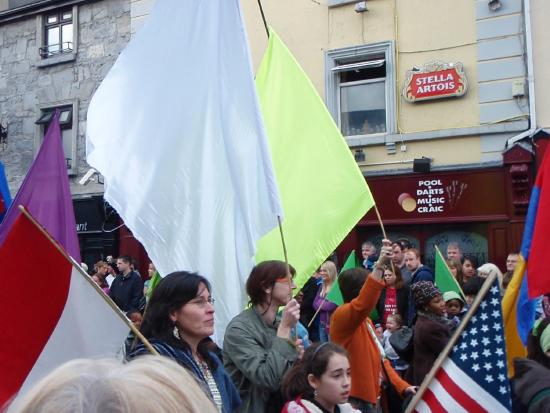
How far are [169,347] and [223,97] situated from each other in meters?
2.27

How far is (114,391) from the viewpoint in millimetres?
1152

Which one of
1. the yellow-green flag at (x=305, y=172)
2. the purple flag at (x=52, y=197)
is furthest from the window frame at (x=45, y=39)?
the purple flag at (x=52, y=197)

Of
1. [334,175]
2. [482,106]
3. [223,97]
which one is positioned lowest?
[334,175]

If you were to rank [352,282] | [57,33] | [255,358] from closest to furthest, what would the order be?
[255,358] → [352,282] → [57,33]

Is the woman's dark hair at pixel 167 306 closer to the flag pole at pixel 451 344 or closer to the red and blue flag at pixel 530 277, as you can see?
the flag pole at pixel 451 344

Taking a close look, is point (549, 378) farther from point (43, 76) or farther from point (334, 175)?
point (43, 76)

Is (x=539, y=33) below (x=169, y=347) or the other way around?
the other way around

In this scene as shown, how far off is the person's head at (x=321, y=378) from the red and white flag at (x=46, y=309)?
0.92 m

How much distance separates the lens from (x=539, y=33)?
36.9 feet

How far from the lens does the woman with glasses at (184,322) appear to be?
10.9 feet

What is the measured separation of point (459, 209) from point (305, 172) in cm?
662

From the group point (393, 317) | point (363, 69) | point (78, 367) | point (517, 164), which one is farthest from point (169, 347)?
point (363, 69)

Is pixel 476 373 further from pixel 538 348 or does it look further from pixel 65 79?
pixel 65 79

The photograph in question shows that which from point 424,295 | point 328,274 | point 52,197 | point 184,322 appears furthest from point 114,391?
point 328,274
